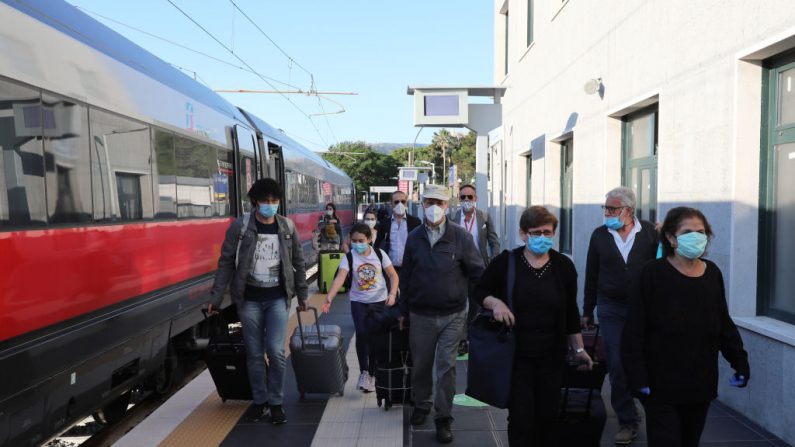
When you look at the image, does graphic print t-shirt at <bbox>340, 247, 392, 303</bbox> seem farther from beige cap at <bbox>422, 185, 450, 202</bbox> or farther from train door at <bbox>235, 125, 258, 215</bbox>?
train door at <bbox>235, 125, 258, 215</bbox>

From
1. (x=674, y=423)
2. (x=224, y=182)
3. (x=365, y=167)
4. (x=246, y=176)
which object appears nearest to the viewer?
(x=674, y=423)

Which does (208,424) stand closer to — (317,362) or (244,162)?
(317,362)

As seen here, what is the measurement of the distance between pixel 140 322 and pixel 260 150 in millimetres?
6556

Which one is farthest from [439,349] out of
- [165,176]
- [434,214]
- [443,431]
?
[165,176]

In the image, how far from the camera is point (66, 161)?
4.70 metres

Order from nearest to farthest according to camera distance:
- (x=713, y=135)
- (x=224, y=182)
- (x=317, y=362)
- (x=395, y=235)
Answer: (x=317, y=362)
(x=713, y=135)
(x=395, y=235)
(x=224, y=182)

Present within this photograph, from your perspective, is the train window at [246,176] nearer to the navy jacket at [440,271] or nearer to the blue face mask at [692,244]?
the navy jacket at [440,271]

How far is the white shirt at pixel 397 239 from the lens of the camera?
7.57m

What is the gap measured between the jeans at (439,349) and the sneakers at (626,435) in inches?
45.3

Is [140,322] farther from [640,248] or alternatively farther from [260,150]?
[260,150]

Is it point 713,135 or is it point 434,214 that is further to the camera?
point 713,135

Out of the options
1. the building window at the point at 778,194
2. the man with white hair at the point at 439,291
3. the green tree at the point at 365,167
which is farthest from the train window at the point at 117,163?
the green tree at the point at 365,167

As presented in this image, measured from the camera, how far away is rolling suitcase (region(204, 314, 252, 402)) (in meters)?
5.85

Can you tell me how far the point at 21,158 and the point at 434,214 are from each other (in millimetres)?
2628
